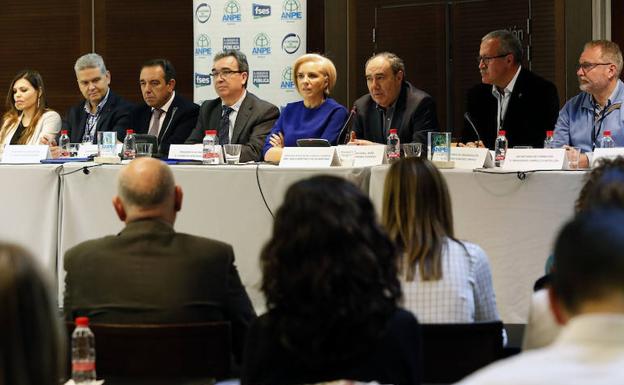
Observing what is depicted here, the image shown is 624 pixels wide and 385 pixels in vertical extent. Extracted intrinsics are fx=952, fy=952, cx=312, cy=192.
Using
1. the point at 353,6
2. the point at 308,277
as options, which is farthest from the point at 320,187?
the point at 353,6

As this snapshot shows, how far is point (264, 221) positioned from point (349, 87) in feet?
9.78

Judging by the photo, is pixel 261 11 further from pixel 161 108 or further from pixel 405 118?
pixel 405 118

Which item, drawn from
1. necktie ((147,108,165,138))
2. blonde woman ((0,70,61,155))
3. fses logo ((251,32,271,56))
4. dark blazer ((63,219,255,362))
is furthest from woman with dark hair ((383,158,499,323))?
fses logo ((251,32,271,56))

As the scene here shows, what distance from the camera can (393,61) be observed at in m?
4.91

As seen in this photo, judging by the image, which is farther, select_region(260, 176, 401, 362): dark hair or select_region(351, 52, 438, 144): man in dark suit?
select_region(351, 52, 438, 144): man in dark suit

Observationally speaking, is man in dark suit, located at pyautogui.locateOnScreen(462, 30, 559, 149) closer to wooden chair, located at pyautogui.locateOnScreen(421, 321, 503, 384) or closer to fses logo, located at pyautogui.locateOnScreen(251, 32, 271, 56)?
fses logo, located at pyautogui.locateOnScreen(251, 32, 271, 56)

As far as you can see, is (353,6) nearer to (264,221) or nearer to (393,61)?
(393,61)

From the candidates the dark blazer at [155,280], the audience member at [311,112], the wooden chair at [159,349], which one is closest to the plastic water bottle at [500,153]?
the audience member at [311,112]

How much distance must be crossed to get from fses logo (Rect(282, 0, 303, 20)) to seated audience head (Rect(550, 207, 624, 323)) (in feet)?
17.3

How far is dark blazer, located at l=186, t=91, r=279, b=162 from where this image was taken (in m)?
5.12

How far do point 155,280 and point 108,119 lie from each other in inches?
133

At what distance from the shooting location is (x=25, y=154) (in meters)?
4.45

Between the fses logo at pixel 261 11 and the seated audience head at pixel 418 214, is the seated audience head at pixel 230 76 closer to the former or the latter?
the fses logo at pixel 261 11

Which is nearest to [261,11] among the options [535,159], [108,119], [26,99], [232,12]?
[232,12]
